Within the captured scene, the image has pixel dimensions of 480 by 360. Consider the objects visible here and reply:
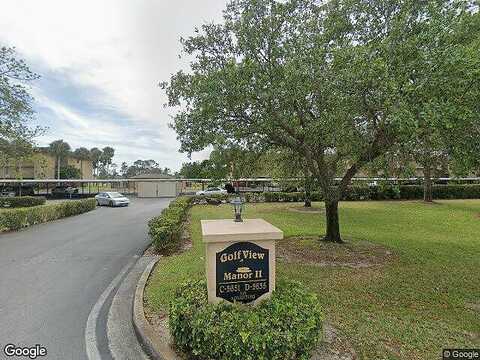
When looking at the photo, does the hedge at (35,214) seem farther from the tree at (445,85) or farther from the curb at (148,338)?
the tree at (445,85)

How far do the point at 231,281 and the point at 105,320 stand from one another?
8.11ft

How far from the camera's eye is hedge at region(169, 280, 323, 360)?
126 inches

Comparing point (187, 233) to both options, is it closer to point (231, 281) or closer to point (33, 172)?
point (231, 281)

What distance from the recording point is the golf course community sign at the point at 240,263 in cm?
369

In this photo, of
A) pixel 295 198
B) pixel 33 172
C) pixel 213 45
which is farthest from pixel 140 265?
pixel 33 172

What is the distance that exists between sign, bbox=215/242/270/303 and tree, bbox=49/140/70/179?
186 ft

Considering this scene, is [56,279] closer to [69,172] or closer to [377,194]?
[377,194]

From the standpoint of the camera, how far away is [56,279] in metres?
6.74

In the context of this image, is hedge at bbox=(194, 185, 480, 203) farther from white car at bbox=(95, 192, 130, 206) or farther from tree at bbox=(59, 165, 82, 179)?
tree at bbox=(59, 165, 82, 179)

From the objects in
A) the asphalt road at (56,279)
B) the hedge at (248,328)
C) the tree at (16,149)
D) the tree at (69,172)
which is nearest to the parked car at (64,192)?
the tree at (69,172)

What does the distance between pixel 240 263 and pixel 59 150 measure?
2365 inches

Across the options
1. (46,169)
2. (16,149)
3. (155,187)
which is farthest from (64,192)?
Result: (16,149)

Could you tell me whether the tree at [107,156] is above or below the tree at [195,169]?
above

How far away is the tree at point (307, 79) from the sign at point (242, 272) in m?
3.82
